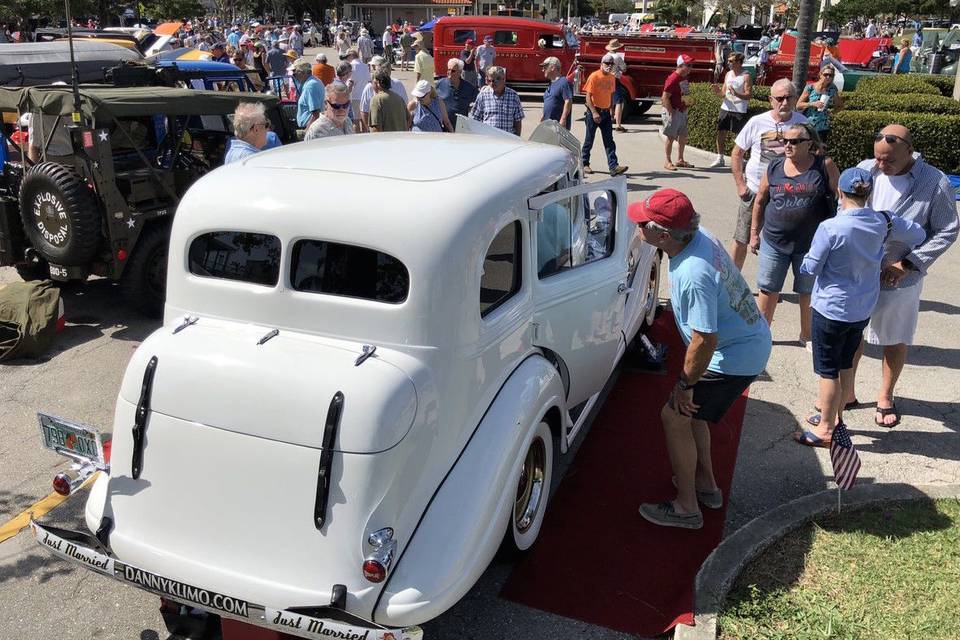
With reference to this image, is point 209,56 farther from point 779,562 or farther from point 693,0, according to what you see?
point 693,0

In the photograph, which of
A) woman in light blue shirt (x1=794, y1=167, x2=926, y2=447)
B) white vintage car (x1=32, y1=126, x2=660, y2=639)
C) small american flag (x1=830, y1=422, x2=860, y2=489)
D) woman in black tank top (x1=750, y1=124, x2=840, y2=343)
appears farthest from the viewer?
woman in black tank top (x1=750, y1=124, x2=840, y2=343)

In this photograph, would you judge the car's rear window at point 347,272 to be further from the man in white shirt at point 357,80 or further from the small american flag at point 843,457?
the man in white shirt at point 357,80

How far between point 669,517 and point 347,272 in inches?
88.0

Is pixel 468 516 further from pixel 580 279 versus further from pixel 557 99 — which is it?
pixel 557 99

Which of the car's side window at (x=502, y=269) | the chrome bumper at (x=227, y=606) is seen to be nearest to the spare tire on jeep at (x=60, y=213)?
the chrome bumper at (x=227, y=606)

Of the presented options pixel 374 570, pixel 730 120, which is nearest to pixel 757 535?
pixel 374 570

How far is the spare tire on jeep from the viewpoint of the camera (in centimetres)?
631

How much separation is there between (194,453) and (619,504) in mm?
2461

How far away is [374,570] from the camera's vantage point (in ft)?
9.46

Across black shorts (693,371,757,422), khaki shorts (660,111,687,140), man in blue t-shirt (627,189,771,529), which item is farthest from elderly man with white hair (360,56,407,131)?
black shorts (693,371,757,422)

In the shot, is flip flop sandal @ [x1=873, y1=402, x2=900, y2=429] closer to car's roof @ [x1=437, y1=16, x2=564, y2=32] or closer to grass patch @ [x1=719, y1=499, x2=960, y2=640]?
grass patch @ [x1=719, y1=499, x2=960, y2=640]

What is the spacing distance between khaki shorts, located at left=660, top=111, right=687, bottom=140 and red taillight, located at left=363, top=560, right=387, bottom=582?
1174 cm

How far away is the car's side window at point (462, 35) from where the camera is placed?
872 inches

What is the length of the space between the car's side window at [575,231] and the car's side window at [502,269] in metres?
0.26
